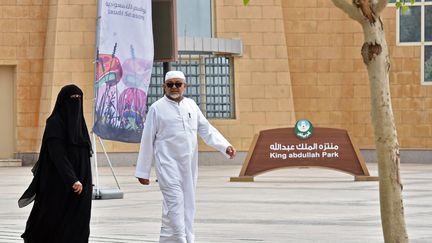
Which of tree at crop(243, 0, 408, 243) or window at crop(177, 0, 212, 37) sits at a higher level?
window at crop(177, 0, 212, 37)

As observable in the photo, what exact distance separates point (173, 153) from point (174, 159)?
0.06 m

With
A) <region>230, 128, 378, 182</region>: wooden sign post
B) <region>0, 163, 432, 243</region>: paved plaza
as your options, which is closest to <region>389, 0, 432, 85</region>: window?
<region>0, 163, 432, 243</region>: paved plaza

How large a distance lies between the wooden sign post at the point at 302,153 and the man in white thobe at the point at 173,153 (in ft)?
40.9

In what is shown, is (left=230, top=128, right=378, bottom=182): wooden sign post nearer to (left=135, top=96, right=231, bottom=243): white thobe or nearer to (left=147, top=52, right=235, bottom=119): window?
(left=147, top=52, right=235, bottom=119): window

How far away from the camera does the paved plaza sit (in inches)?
532

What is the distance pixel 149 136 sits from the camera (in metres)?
11.1

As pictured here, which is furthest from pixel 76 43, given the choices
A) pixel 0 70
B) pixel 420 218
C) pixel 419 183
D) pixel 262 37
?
pixel 420 218

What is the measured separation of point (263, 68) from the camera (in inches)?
1240

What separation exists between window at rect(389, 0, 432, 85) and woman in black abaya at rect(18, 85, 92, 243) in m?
21.6

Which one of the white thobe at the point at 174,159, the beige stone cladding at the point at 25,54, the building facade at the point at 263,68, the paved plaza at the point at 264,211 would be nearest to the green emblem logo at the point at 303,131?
the paved plaza at the point at 264,211

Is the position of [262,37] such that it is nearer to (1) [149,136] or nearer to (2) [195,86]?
(2) [195,86]

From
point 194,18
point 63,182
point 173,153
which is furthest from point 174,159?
point 194,18

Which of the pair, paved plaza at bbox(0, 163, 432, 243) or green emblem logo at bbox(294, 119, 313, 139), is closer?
paved plaza at bbox(0, 163, 432, 243)

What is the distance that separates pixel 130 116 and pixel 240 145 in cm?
1272
